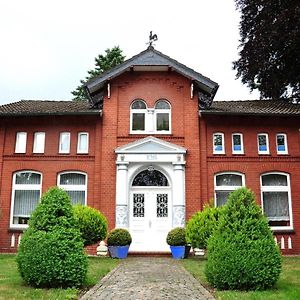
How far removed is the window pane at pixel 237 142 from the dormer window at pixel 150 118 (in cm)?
281

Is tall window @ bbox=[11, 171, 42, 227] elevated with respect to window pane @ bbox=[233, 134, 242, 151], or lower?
lower

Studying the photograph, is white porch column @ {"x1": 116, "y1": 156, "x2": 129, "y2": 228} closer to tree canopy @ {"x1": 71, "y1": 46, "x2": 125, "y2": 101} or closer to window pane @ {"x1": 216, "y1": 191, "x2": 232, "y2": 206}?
window pane @ {"x1": 216, "y1": 191, "x2": 232, "y2": 206}

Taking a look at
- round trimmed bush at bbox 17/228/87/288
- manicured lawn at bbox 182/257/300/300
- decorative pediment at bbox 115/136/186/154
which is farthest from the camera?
decorative pediment at bbox 115/136/186/154

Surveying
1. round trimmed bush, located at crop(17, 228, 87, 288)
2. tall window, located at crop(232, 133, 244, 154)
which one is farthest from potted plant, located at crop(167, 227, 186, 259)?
round trimmed bush, located at crop(17, 228, 87, 288)

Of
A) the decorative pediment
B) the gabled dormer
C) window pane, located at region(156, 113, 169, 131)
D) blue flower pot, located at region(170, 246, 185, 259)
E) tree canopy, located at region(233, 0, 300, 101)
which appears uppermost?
tree canopy, located at region(233, 0, 300, 101)

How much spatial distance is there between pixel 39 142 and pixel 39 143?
0.15 ft

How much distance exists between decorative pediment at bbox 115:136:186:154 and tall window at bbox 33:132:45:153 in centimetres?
327

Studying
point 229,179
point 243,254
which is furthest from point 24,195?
point 243,254

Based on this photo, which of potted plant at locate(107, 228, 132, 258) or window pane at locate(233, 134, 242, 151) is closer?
potted plant at locate(107, 228, 132, 258)

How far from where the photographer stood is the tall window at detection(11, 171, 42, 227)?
1756 centimetres

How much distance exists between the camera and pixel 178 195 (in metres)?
17.0

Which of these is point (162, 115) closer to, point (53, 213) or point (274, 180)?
point (274, 180)

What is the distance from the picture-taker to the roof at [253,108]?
17.5 meters

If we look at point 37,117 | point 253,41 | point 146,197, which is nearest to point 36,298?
point 146,197
